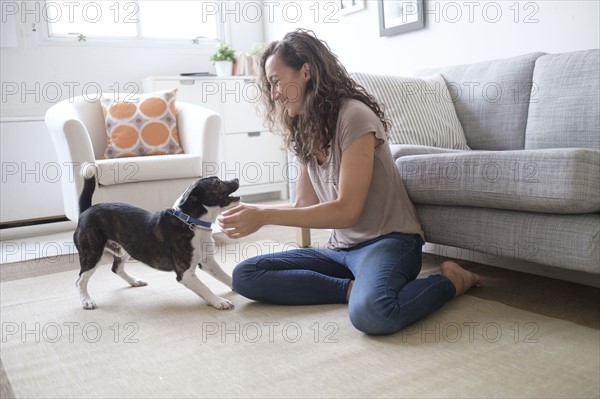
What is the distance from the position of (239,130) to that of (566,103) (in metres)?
2.65

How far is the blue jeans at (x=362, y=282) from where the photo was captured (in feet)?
5.11

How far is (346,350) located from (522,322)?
1.79 feet

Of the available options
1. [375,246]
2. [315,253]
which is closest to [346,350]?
[375,246]

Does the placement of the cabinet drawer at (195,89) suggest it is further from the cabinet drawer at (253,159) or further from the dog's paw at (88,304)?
the dog's paw at (88,304)

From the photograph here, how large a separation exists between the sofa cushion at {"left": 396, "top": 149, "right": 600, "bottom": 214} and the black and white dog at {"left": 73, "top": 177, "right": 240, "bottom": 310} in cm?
65

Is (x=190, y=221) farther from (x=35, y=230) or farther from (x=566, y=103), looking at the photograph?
(x=35, y=230)

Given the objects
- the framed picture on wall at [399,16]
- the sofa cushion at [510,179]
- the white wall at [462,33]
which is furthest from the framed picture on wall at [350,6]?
the sofa cushion at [510,179]

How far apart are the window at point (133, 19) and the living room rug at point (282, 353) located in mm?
2731

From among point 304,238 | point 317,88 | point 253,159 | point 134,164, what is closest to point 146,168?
point 134,164

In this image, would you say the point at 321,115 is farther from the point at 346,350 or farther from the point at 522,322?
the point at 522,322

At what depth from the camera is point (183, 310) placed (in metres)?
1.93

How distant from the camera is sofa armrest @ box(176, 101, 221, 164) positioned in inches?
125

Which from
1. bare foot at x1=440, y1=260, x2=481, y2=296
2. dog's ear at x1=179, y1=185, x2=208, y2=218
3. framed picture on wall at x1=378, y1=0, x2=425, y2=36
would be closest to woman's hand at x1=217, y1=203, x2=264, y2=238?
dog's ear at x1=179, y1=185, x2=208, y2=218

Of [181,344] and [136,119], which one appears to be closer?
[181,344]
